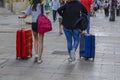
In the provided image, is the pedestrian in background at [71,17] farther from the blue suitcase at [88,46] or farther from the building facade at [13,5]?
the building facade at [13,5]

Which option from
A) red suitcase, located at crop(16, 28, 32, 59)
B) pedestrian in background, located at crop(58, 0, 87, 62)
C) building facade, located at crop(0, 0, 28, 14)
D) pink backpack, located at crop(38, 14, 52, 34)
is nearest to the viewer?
pink backpack, located at crop(38, 14, 52, 34)

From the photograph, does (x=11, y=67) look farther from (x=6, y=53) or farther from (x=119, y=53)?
(x=119, y=53)

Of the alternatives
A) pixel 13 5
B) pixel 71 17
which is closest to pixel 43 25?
pixel 71 17

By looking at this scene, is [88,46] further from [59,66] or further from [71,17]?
[59,66]

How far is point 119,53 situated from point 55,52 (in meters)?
1.84

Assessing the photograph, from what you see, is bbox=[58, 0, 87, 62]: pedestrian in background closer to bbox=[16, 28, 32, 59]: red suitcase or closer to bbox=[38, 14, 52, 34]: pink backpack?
bbox=[38, 14, 52, 34]: pink backpack

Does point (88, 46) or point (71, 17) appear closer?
point (71, 17)

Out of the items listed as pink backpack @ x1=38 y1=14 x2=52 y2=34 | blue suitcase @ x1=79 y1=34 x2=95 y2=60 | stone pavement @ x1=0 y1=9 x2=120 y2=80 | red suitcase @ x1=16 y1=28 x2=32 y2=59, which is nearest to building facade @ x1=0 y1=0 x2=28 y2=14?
stone pavement @ x1=0 y1=9 x2=120 y2=80

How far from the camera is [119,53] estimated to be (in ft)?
41.0

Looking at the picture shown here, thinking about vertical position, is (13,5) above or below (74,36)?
above

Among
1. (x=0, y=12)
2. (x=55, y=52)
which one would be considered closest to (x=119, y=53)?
(x=55, y=52)

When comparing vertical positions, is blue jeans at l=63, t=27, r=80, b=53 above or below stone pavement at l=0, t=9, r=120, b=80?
above

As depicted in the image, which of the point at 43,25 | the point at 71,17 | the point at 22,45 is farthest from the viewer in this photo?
the point at 22,45

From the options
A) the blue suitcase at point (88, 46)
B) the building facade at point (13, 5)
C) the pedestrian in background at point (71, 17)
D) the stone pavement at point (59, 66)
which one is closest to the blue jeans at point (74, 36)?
the pedestrian in background at point (71, 17)
